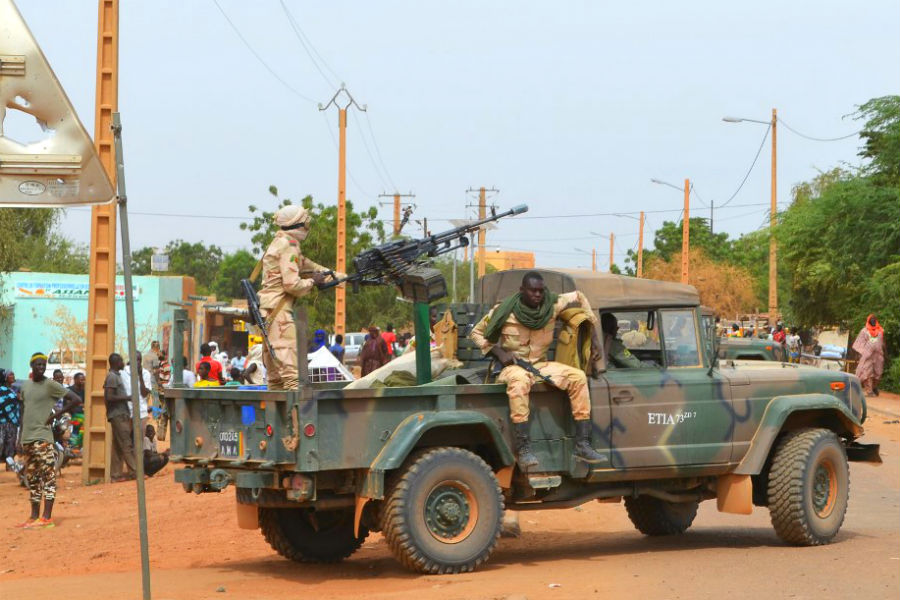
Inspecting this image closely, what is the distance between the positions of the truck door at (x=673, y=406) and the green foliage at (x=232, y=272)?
82449 mm

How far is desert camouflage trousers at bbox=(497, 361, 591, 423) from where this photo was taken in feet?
31.0

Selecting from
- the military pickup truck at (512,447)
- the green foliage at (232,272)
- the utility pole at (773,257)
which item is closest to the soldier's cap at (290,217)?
the military pickup truck at (512,447)

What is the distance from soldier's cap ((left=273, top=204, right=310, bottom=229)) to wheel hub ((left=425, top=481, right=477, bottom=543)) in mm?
2196

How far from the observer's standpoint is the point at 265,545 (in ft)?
38.2

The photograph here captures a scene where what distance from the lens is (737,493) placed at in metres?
10.6

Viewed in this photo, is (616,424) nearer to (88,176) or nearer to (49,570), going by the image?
(49,570)

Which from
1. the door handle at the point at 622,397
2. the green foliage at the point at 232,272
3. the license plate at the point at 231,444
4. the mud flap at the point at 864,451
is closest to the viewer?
the license plate at the point at 231,444

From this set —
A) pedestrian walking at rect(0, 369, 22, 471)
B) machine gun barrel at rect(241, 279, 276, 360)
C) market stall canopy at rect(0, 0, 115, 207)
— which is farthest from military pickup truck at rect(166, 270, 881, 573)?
pedestrian walking at rect(0, 369, 22, 471)

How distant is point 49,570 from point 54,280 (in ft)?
126

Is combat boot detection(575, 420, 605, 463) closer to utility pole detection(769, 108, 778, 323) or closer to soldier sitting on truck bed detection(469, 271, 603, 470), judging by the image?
soldier sitting on truck bed detection(469, 271, 603, 470)

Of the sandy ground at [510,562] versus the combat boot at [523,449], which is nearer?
the sandy ground at [510,562]

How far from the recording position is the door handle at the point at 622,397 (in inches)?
394

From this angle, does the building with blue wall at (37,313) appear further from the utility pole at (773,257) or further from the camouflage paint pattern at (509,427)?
the camouflage paint pattern at (509,427)

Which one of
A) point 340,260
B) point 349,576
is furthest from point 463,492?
point 340,260
